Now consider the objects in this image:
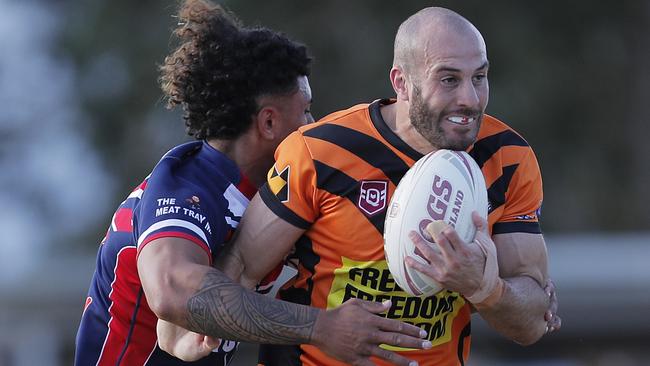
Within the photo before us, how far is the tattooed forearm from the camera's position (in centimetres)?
418

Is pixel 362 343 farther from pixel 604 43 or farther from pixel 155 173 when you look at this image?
pixel 604 43

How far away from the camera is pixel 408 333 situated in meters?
4.07

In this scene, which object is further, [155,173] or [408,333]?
[155,173]

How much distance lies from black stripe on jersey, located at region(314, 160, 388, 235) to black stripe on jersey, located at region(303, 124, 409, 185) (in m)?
0.10

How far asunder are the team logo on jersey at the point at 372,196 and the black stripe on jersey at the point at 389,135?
14 cm

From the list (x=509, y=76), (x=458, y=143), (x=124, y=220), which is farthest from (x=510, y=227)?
(x=509, y=76)

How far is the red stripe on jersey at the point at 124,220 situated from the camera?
193 inches

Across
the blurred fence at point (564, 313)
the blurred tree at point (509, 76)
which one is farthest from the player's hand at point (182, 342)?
the blurred tree at point (509, 76)

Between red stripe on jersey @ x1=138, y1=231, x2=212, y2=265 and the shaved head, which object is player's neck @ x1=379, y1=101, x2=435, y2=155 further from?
red stripe on jersey @ x1=138, y1=231, x2=212, y2=265

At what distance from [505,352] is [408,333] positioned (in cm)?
566

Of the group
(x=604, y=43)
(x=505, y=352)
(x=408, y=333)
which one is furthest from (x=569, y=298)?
(x=604, y=43)

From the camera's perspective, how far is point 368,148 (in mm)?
4496

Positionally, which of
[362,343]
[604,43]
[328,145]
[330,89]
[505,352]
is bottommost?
[362,343]

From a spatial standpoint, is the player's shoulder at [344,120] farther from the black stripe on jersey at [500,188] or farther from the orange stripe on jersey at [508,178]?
the black stripe on jersey at [500,188]
